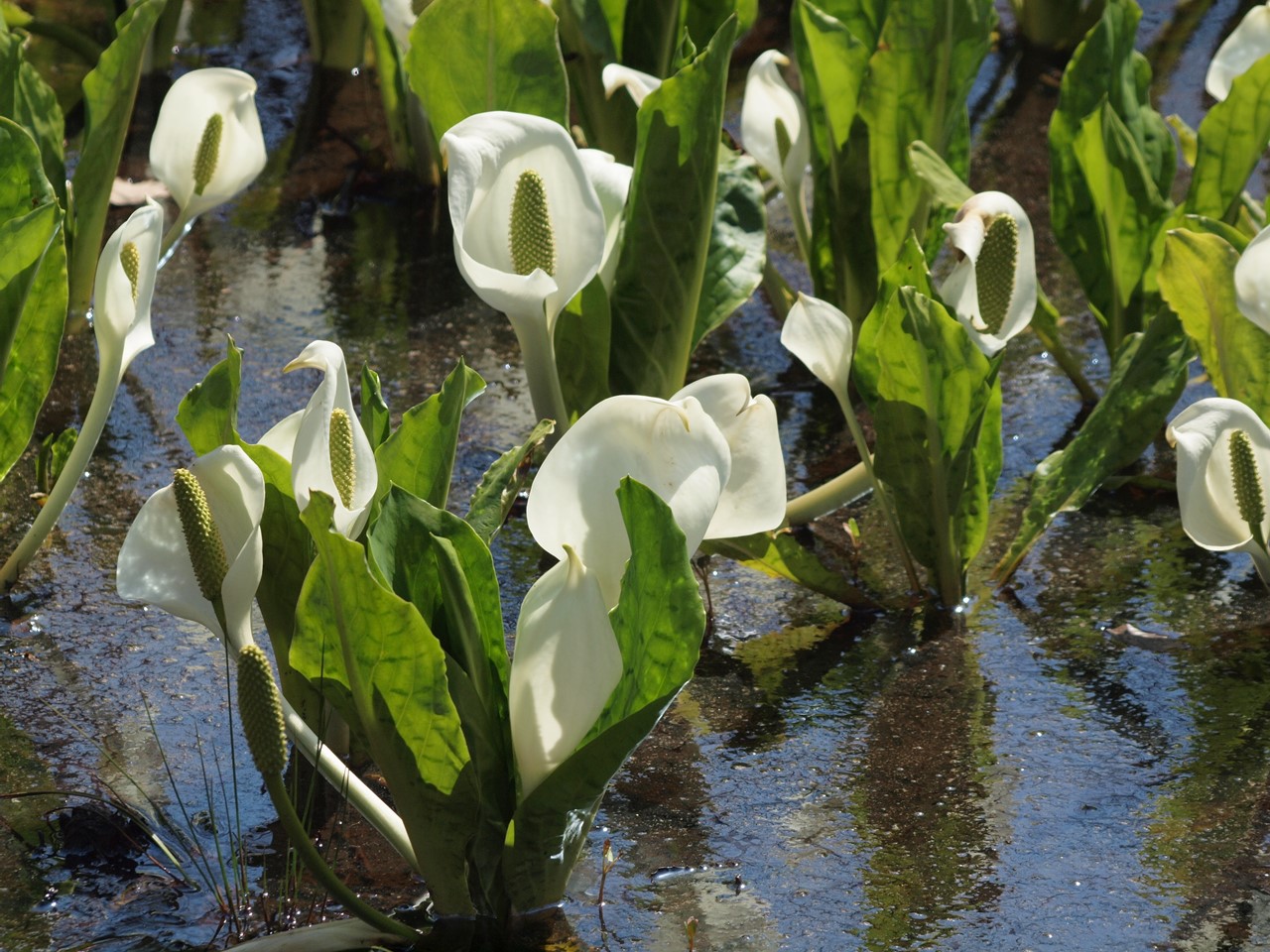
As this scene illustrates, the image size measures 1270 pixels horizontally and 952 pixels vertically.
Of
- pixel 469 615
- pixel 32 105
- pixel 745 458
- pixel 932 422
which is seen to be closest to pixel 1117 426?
pixel 932 422

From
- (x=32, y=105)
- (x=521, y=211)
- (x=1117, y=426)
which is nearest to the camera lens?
(x=521, y=211)

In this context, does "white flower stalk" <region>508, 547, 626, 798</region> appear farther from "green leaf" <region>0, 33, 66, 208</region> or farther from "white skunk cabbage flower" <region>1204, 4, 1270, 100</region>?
"white skunk cabbage flower" <region>1204, 4, 1270, 100</region>

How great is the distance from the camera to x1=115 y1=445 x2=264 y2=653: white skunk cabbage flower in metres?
1.00

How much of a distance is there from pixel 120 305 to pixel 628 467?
578mm

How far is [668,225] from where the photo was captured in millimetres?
1613

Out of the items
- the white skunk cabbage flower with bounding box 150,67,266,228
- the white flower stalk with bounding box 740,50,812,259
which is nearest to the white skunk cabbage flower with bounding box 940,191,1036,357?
the white flower stalk with bounding box 740,50,812,259

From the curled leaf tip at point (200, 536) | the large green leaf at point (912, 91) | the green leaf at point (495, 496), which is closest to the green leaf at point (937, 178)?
the large green leaf at point (912, 91)

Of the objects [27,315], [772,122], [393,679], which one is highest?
[772,122]

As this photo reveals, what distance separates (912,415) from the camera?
151 cm

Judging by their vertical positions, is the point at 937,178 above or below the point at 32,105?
below

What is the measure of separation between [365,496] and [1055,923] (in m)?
0.63

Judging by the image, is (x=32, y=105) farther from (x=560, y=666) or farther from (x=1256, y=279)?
(x=1256, y=279)

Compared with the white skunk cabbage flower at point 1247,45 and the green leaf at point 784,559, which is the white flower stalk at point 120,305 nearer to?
the green leaf at point 784,559

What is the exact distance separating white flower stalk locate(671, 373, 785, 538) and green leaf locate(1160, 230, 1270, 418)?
2.23 feet
